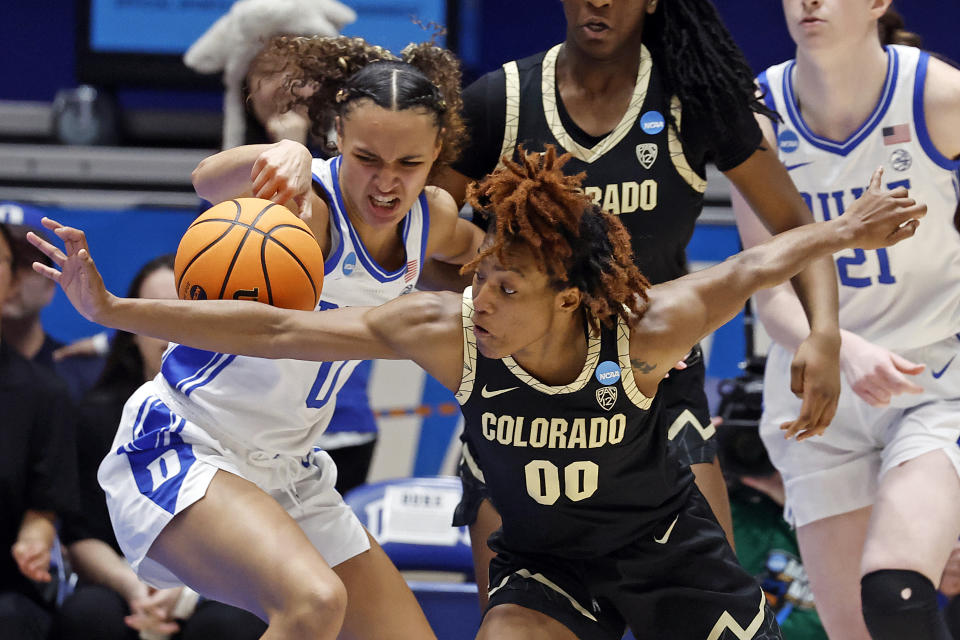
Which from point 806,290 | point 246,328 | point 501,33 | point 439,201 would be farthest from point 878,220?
point 501,33

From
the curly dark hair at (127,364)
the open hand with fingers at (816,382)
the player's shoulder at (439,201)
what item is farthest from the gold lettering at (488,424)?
the curly dark hair at (127,364)

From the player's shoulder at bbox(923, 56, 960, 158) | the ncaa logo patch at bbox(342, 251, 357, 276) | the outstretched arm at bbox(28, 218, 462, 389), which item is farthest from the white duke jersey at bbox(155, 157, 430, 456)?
the player's shoulder at bbox(923, 56, 960, 158)

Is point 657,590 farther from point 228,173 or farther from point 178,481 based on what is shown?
point 228,173

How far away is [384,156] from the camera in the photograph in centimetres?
316

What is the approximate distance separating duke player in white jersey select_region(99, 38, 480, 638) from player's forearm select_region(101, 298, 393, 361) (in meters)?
0.29

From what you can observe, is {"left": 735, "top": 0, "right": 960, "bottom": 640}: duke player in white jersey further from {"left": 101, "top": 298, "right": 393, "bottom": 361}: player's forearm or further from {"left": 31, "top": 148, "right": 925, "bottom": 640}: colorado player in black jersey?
{"left": 101, "top": 298, "right": 393, "bottom": 361}: player's forearm

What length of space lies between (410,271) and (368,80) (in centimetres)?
52

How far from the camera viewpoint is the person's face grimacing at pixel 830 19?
3795mm

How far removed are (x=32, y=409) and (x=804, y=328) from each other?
9.29 feet

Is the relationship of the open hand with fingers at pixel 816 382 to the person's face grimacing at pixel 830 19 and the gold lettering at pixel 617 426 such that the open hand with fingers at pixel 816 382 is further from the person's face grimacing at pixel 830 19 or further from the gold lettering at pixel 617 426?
the person's face grimacing at pixel 830 19

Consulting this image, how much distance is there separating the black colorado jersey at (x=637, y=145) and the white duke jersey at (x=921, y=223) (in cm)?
62

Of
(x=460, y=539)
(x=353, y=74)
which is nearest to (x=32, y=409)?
(x=460, y=539)

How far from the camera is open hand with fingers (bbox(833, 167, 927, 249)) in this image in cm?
310

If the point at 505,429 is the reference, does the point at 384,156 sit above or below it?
above
